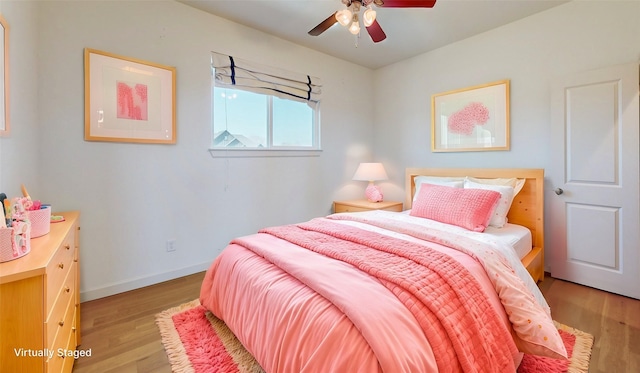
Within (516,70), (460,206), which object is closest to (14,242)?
(460,206)

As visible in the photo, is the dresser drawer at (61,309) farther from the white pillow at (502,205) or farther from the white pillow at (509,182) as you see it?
the white pillow at (509,182)

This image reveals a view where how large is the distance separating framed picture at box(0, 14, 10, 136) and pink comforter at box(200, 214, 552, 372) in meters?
1.35

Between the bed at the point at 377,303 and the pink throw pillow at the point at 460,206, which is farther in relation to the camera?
Answer: the pink throw pillow at the point at 460,206

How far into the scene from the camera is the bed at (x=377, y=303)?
0.94 m

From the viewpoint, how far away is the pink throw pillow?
2.25m

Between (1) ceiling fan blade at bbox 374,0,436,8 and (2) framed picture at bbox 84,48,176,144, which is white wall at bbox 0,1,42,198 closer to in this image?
(2) framed picture at bbox 84,48,176,144

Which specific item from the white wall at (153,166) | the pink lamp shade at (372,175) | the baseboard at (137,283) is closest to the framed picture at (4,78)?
the white wall at (153,166)

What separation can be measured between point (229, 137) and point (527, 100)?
304cm

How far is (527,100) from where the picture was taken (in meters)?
2.80

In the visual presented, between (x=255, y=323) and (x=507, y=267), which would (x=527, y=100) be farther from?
(x=255, y=323)

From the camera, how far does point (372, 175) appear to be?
372 cm

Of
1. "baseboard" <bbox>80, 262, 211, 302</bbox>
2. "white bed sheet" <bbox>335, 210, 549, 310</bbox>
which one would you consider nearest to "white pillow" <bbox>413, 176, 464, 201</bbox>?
"white bed sheet" <bbox>335, 210, 549, 310</bbox>

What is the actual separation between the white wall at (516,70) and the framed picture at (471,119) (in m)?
0.07

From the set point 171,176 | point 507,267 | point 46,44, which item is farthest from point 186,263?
point 507,267
